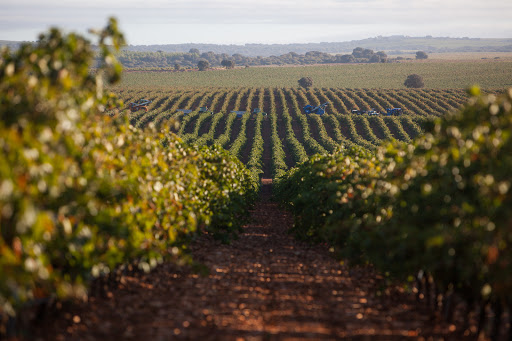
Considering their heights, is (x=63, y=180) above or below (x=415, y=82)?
below

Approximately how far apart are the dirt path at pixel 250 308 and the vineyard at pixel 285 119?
27.6 m

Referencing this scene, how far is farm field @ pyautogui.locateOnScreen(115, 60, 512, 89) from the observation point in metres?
120

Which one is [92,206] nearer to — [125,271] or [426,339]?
[125,271]

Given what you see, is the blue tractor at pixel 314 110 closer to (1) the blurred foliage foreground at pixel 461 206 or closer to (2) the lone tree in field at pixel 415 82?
(2) the lone tree in field at pixel 415 82

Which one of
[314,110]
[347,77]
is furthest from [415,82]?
[314,110]

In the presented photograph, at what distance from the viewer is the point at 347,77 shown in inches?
5591

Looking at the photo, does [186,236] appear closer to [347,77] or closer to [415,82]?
[415,82]

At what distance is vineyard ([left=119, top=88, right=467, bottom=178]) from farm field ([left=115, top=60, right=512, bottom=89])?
3042 cm

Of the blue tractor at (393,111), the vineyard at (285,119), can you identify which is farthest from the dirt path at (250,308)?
the blue tractor at (393,111)

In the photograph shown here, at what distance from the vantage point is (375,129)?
6178 cm

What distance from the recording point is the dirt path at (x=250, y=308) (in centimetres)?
627

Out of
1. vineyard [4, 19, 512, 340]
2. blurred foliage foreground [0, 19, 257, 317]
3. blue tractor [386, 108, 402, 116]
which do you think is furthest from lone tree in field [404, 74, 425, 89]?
blurred foliage foreground [0, 19, 257, 317]

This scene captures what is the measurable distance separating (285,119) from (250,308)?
60496 mm

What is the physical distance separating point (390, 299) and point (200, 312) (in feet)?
11.2
